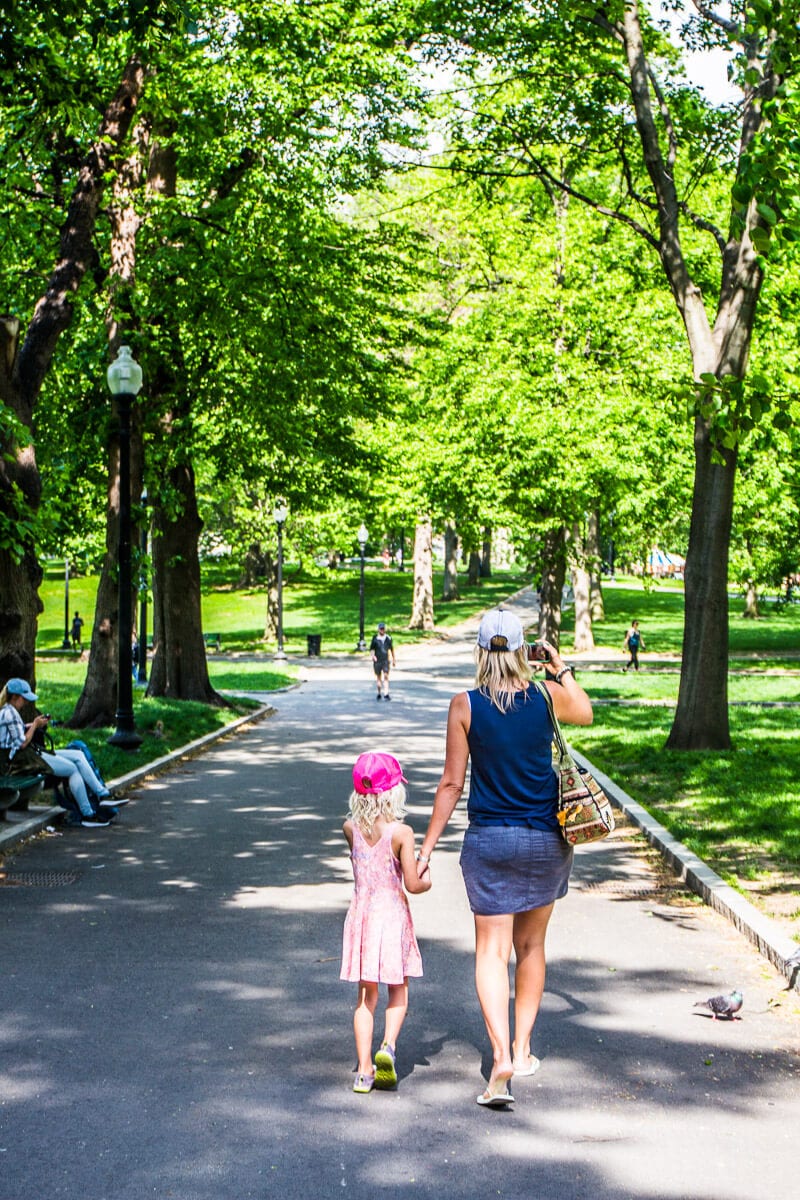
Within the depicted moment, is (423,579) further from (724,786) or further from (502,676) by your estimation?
(502,676)

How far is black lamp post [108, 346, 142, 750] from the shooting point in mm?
16906

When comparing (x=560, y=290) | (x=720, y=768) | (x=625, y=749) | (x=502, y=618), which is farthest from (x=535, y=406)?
(x=502, y=618)

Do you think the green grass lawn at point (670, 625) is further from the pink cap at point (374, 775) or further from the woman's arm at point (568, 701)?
the pink cap at point (374, 775)

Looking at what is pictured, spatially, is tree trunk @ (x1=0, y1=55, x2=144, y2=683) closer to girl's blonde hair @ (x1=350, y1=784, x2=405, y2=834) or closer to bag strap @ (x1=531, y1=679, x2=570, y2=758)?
girl's blonde hair @ (x1=350, y1=784, x2=405, y2=834)

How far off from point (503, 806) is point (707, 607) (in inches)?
466

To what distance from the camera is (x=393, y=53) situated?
21.4 metres

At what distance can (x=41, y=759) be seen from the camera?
40.0 ft

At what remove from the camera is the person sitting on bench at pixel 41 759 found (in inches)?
471

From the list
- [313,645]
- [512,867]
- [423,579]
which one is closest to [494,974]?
[512,867]

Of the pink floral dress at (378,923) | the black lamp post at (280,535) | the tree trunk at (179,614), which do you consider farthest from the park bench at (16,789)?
the black lamp post at (280,535)

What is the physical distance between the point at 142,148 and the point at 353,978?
55.1ft

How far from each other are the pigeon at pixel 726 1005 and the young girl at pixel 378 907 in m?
1.82

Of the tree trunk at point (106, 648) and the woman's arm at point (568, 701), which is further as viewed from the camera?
the tree trunk at point (106, 648)

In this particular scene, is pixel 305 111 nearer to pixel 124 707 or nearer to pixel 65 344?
pixel 65 344
